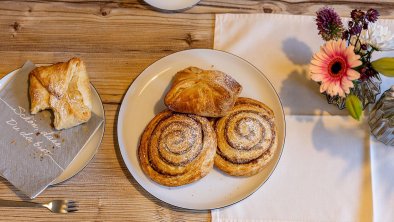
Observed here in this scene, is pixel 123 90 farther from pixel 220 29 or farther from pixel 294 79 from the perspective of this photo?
pixel 294 79

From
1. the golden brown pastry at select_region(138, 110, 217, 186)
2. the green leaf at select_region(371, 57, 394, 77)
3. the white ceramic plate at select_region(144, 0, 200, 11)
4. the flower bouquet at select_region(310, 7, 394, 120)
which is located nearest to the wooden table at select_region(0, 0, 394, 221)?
the white ceramic plate at select_region(144, 0, 200, 11)

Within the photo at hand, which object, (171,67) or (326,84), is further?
(171,67)

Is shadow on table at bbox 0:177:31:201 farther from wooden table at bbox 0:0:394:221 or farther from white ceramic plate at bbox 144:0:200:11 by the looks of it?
→ white ceramic plate at bbox 144:0:200:11

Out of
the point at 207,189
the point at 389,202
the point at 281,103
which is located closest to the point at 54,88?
the point at 207,189

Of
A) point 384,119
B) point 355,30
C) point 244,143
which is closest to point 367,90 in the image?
point 384,119

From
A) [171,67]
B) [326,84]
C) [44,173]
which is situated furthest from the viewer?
[171,67]

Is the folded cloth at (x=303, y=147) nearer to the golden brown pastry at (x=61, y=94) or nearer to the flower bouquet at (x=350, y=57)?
the flower bouquet at (x=350, y=57)

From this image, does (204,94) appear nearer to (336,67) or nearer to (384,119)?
(336,67)
